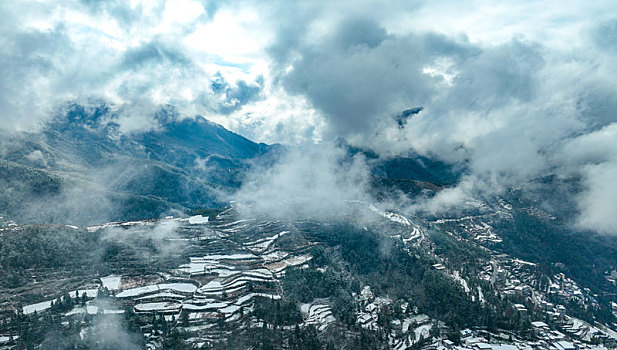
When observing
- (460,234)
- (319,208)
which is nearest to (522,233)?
(460,234)

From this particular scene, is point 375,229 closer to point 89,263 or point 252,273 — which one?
point 252,273

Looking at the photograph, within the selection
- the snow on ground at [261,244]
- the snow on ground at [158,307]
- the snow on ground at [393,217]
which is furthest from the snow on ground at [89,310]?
the snow on ground at [393,217]

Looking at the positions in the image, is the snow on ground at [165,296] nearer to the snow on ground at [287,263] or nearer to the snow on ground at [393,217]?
the snow on ground at [287,263]

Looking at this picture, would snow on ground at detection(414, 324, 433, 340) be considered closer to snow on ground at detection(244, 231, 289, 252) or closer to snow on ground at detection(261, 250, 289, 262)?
snow on ground at detection(261, 250, 289, 262)

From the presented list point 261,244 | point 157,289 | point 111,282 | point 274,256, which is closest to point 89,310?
point 111,282

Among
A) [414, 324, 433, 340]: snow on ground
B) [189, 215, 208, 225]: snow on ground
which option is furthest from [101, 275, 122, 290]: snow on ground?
[414, 324, 433, 340]: snow on ground
